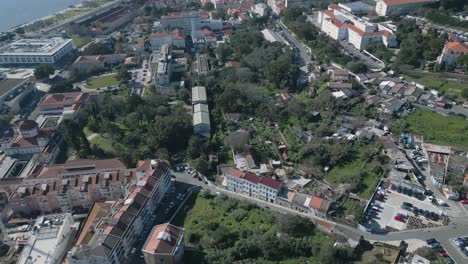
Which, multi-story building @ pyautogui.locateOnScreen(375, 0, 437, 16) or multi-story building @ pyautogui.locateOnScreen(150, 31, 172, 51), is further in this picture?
multi-story building @ pyautogui.locateOnScreen(150, 31, 172, 51)

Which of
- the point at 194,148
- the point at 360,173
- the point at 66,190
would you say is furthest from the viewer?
the point at 194,148

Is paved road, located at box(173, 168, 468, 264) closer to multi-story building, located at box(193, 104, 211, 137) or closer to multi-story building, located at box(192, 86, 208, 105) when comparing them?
multi-story building, located at box(193, 104, 211, 137)

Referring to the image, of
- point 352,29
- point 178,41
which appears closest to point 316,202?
point 352,29

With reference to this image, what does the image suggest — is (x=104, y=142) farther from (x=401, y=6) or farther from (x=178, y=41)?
(x=401, y=6)

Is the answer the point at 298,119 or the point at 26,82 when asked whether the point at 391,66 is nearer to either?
the point at 298,119

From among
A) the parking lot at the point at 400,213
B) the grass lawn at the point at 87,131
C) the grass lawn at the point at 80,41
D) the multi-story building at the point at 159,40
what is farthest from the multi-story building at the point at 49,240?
the grass lawn at the point at 80,41

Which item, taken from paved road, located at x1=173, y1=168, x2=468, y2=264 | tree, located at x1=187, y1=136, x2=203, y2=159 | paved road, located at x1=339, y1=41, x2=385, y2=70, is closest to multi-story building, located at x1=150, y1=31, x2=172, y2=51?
paved road, located at x1=339, y1=41, x2=385, y2=70

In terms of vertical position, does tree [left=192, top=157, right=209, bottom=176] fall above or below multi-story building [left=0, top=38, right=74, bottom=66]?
below
